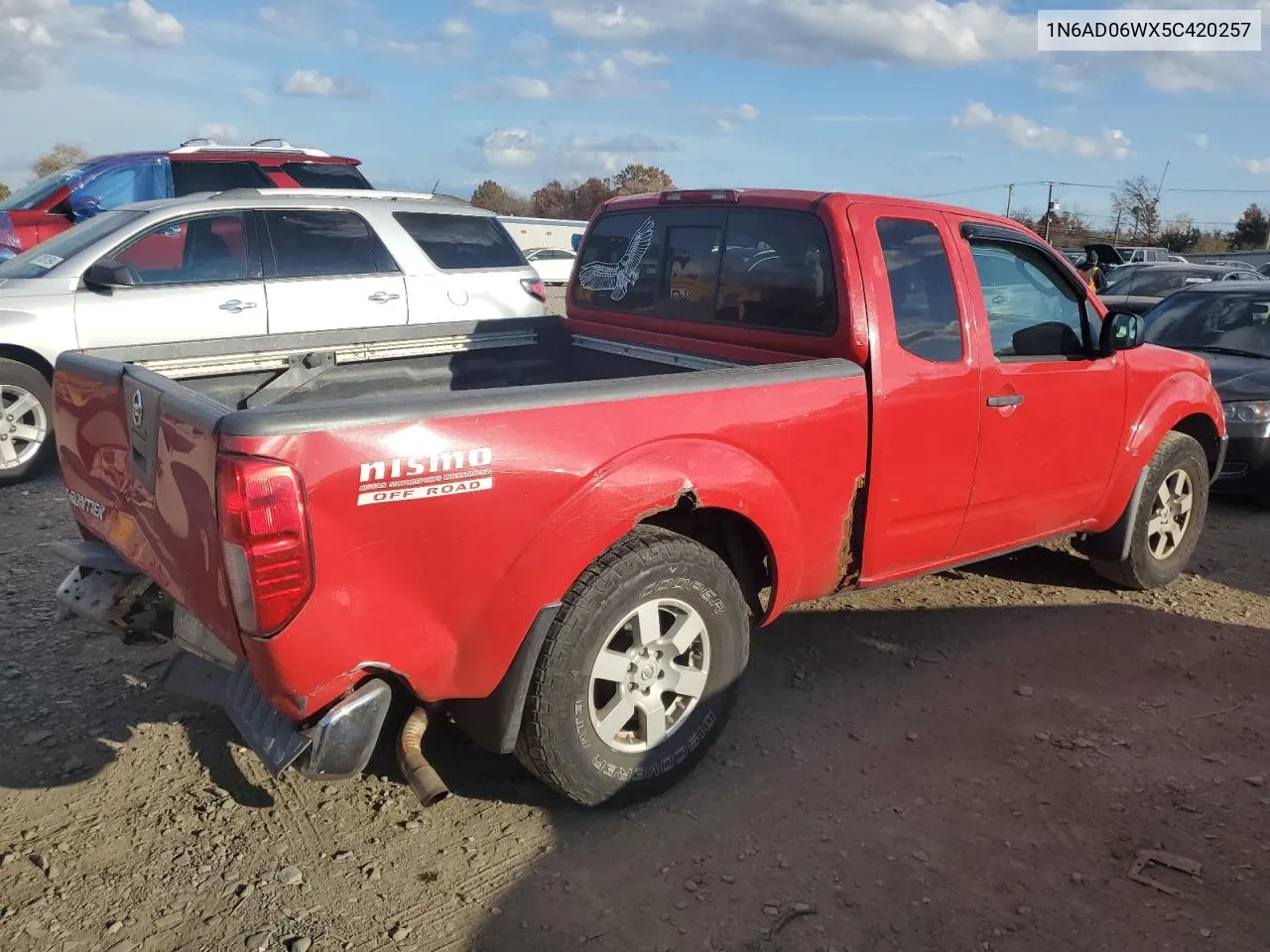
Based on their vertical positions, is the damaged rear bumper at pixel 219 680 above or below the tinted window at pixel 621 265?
below

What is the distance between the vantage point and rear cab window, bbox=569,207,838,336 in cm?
379

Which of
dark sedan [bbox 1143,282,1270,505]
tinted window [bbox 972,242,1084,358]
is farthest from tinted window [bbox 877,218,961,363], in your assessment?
dark sedan [bbox 1143,282,1270,505]

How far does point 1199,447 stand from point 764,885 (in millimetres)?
3782

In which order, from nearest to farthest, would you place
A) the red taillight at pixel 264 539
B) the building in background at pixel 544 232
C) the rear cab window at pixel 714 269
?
the red taillight at pixel 264 539, the rear cab window at pixel 714 269, the building in background at pixel 544 232

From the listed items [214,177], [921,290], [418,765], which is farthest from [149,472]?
[214,177]

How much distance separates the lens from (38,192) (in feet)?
29.0

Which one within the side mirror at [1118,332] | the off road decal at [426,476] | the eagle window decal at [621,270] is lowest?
the off road decal at [426,476]

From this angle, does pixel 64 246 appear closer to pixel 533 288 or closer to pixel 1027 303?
pixel 533 288

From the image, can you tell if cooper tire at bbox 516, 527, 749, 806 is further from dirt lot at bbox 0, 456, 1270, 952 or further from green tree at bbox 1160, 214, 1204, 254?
green tree at bbox 1160, 214, 1204, 254

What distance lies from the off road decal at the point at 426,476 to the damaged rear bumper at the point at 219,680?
1.71 ft

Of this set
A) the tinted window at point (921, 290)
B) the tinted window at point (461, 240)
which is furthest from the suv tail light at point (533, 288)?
the tinted window at point (921, 290)

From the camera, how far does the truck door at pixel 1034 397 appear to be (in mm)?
4090

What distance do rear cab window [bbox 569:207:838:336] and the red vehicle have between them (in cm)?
542

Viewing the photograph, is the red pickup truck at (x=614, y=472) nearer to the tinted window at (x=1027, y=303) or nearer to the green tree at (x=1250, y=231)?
the tinted window at (x=1027, y=303)
